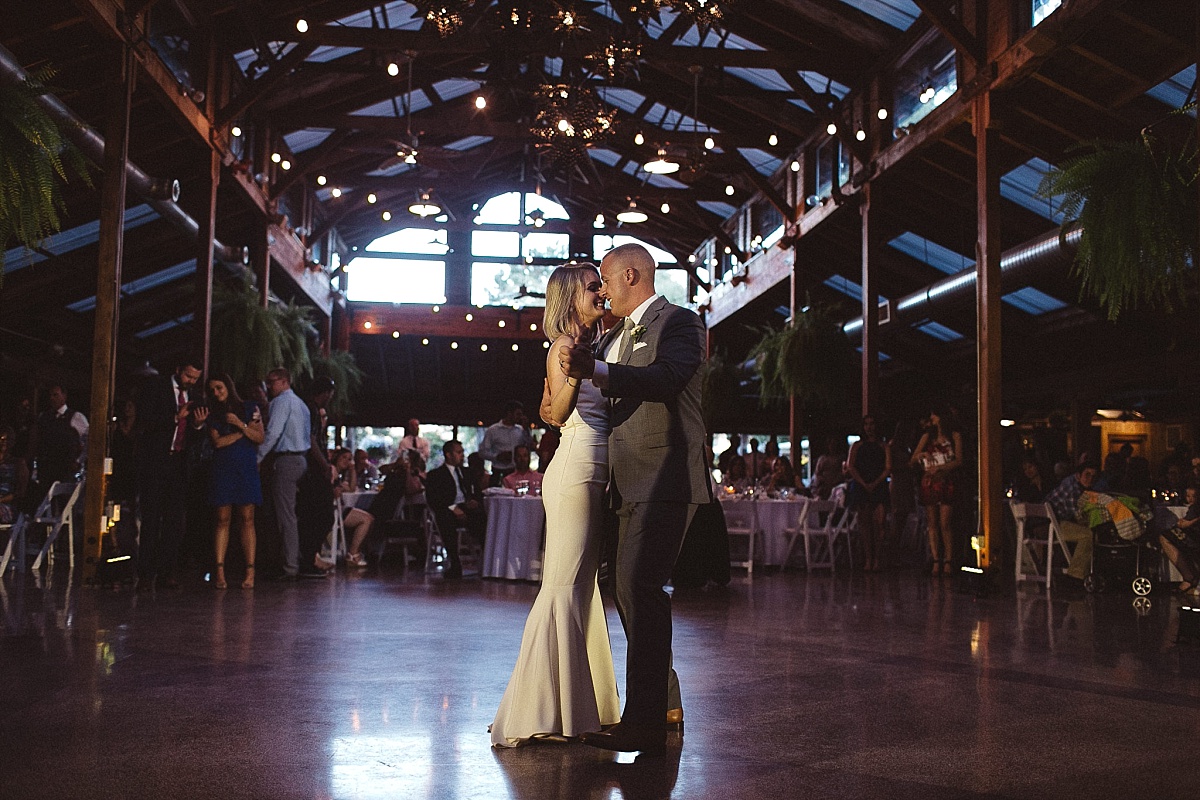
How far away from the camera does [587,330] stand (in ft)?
9.64

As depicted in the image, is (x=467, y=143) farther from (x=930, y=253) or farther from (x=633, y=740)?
(x=633, y=740)

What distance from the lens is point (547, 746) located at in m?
3.08

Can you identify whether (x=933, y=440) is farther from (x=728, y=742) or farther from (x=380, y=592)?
(x=728, y=742)

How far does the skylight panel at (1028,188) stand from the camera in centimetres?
1153

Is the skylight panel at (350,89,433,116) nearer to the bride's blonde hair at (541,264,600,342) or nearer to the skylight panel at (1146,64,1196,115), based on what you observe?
the skylight panel at (1146,64,1196,115)

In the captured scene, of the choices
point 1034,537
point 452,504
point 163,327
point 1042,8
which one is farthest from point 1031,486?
point 163,327

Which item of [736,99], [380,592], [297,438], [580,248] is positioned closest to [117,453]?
[297,438]

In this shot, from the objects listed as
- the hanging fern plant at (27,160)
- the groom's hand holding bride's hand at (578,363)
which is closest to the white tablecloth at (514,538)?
the hanging fern plant at (27,160)

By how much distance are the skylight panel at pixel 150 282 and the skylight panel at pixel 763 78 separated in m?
8.20

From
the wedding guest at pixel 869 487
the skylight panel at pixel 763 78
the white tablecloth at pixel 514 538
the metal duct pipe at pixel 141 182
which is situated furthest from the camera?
the skylight panel at pixel 763 78

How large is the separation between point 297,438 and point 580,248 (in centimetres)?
1458

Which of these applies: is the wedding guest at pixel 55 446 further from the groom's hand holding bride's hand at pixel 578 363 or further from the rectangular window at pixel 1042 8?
the rectangular window at pixel 1042 8

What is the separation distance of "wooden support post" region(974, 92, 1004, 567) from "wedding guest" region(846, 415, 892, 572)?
177 cm

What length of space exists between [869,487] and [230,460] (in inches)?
221
